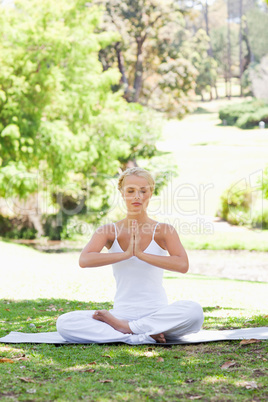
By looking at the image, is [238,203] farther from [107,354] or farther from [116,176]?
[107,354]

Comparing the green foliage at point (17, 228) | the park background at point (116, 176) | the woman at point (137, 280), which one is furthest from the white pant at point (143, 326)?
the green foliage at point (17, 228)

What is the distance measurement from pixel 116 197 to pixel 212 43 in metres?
27.9

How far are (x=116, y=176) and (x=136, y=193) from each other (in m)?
19.2

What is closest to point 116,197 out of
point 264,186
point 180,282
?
point 264,186

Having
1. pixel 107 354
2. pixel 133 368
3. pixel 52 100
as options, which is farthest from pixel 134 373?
pixel 52 100

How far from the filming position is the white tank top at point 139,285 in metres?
4.41

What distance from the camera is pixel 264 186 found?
13.6m

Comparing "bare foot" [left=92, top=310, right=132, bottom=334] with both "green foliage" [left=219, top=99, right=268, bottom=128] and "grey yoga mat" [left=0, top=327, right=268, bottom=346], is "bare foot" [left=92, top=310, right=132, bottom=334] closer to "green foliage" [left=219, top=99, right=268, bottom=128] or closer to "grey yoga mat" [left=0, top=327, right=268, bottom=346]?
"grey yoga mat" [left=0, top=327, right=268, bottom=346]

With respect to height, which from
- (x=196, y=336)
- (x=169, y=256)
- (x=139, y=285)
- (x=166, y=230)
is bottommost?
(x=196, y=336)

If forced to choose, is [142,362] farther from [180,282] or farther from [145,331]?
[180,282]

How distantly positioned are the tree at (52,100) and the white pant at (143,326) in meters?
13.8

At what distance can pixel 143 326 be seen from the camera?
4324mm

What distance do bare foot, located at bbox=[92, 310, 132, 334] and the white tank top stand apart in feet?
0.36

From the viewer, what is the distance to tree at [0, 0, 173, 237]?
57.8 feet
